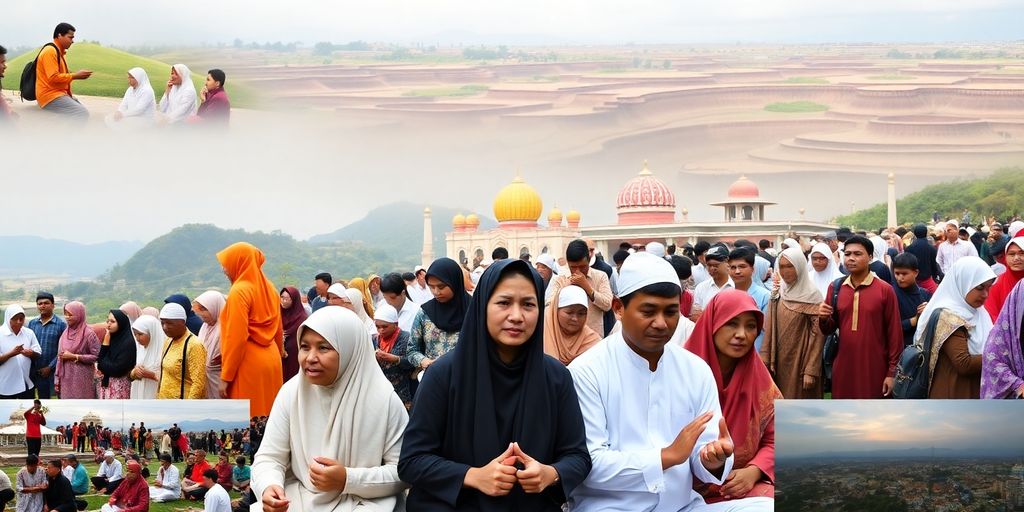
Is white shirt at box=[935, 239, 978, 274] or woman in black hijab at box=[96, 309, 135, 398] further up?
white shirt at box=[935, 239, 978, 274]

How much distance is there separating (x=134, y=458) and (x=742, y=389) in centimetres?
191

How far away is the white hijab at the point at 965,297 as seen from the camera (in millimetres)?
4566

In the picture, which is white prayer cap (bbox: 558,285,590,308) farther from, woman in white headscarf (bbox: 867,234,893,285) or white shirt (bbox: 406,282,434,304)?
white shirt (bbox: 406,282,434,304)

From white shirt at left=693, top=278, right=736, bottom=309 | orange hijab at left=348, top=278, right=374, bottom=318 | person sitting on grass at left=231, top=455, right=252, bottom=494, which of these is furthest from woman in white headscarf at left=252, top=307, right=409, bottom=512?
orange hijab at left=348, top=278, right=374, bottom=318

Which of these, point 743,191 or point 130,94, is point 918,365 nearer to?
point 130,94

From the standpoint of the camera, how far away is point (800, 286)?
5742 millimetres

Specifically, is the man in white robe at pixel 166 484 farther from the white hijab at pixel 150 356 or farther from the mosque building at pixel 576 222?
the mosque building at pixel 576 222

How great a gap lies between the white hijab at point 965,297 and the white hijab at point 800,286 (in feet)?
3.38

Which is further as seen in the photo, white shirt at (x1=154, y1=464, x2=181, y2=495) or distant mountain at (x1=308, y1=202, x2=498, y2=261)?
distant mountain at (x1=308, y1=202, x2=498, y2=261)

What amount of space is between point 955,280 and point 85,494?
130 inches

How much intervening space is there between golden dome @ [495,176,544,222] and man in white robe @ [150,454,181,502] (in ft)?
131

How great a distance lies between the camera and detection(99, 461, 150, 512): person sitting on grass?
3.64 metres

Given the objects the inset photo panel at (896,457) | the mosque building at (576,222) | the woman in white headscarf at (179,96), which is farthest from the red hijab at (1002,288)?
the mosque building at (576,222)

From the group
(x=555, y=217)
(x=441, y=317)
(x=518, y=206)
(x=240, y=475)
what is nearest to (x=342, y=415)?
(x=240, y=475)
